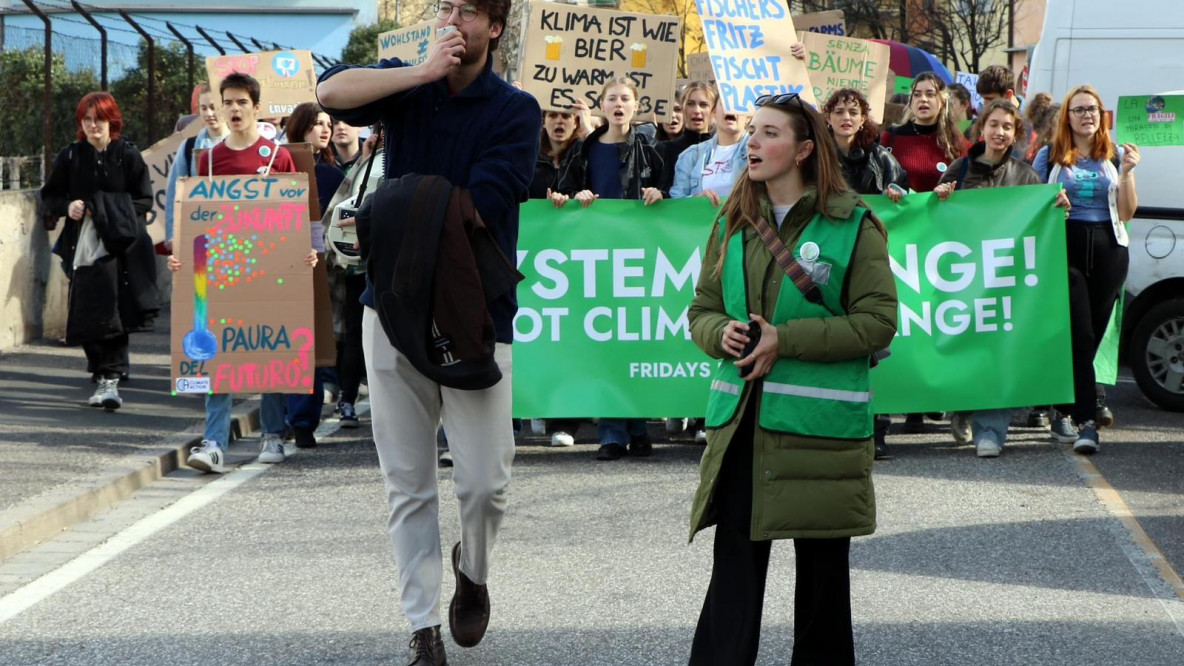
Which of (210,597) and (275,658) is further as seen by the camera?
(210,597)

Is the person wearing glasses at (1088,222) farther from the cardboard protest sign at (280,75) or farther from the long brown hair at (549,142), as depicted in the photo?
the cardboard protest sign at (280,75)

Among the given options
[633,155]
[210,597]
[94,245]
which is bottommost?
[210,597]

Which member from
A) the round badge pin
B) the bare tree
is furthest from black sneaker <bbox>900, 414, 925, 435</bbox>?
the bare tree

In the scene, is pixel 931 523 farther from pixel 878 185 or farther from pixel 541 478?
pixel 878 185

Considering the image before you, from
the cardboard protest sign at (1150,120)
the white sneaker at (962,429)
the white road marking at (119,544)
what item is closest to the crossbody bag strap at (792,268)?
the white road marking at (119,544)

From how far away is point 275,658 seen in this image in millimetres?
4996

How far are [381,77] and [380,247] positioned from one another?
476mm

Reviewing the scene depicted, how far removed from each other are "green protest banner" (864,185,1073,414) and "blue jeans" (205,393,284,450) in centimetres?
349

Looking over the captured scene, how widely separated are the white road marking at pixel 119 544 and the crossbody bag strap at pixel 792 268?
3.07 meters

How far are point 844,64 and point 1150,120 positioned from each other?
4.15 m

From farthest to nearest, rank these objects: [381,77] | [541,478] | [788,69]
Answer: [788,69] → [541,478] → [381,77]

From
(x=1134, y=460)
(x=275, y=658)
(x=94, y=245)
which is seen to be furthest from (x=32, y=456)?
(x=1134, y=460)

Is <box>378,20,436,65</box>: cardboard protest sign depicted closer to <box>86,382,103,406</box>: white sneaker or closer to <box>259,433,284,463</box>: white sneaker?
<box>86,382,103,406</box>: white sneaker

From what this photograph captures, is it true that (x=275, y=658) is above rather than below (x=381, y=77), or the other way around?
below
